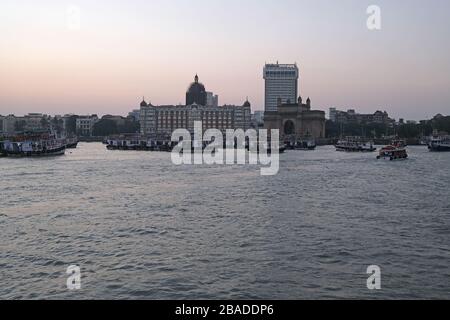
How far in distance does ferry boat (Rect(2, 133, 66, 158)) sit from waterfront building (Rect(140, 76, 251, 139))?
50405mm

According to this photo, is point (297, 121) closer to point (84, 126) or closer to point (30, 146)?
point (30, 146)

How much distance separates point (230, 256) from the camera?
29.3ft

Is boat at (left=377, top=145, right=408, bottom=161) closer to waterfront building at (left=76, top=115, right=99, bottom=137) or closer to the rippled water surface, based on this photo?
the rippled water surface

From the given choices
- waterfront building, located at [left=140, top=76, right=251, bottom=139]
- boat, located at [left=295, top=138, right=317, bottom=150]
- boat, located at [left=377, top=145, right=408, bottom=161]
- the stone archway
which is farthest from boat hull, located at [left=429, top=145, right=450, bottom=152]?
waterfront building, located at [left=140, top=76, right=251, bottom=139]

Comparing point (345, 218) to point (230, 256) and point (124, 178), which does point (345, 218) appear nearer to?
point (230, 256)

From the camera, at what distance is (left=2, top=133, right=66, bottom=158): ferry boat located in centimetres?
4122

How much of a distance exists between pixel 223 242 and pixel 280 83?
12595 cm

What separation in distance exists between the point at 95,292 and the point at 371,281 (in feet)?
12.9

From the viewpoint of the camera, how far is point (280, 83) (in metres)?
133

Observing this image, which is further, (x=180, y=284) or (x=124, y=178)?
(x=124, y=178)

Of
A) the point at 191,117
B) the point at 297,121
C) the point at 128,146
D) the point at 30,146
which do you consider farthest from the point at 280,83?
the point at 30,146
